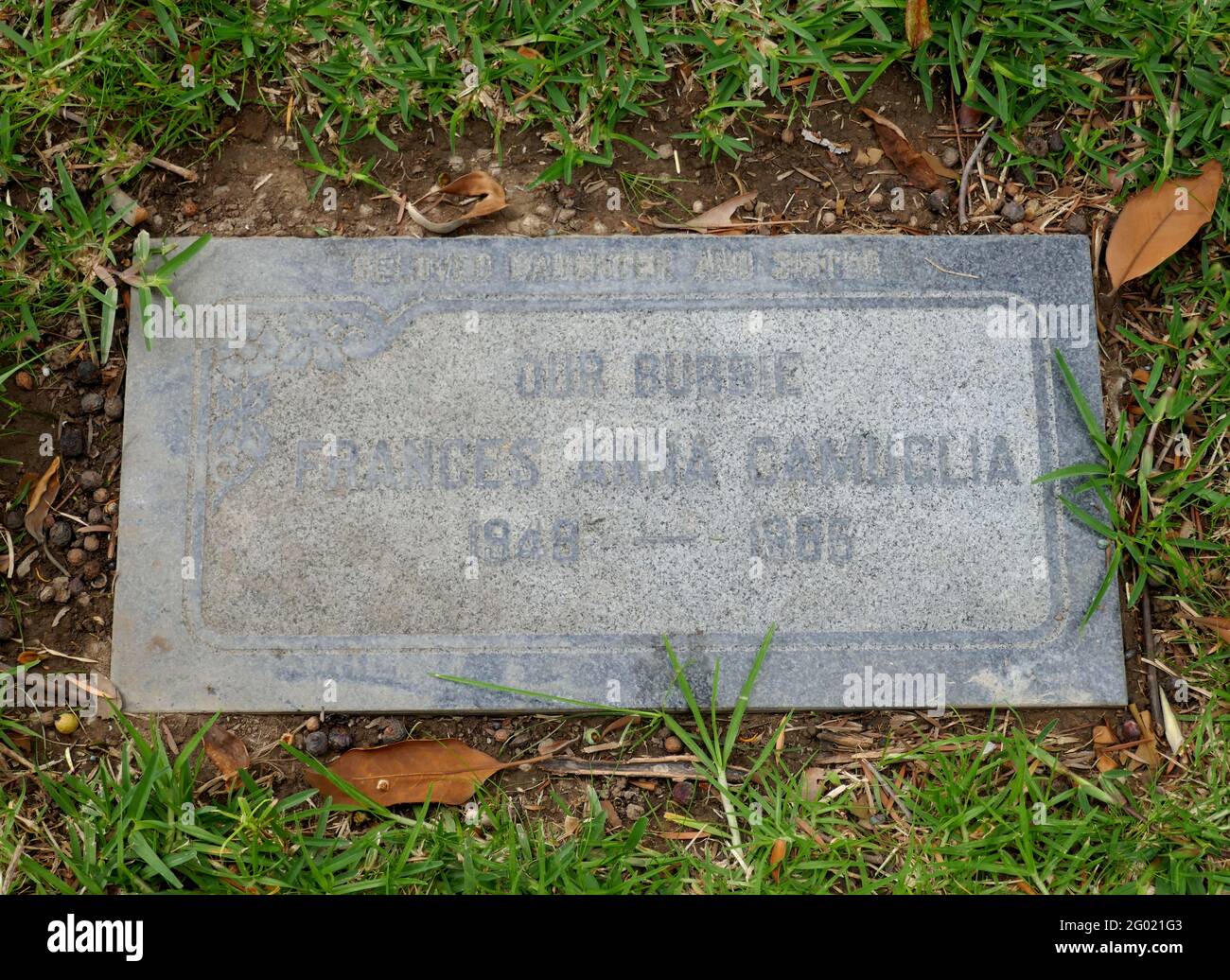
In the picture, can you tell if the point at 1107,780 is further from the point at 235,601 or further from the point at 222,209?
the point at 222,209

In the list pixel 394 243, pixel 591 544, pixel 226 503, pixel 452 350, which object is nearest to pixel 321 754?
pixel 226 503

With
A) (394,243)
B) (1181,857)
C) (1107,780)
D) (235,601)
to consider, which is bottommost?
(1181,857)

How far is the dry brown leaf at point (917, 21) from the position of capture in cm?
282

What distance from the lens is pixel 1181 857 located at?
2539mm

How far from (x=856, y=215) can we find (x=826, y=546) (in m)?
1.04

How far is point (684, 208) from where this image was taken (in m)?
2.89

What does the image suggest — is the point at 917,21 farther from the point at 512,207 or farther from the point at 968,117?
the point at 512,207

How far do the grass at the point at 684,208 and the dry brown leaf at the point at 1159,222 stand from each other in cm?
→ 5

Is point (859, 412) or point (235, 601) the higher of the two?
point (859, 412)

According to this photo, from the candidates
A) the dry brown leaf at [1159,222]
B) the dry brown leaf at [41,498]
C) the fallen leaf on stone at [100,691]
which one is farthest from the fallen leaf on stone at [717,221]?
the fallen leaf on stone at [100,691]

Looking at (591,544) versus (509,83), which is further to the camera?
(509,83)

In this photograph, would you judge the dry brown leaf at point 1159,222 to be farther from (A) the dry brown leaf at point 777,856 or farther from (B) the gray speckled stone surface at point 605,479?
(A) the dry brown leaf at point 777,856

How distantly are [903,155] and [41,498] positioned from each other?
2774 mm

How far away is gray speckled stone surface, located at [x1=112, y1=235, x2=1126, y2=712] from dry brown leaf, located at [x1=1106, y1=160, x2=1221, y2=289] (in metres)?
0.14
